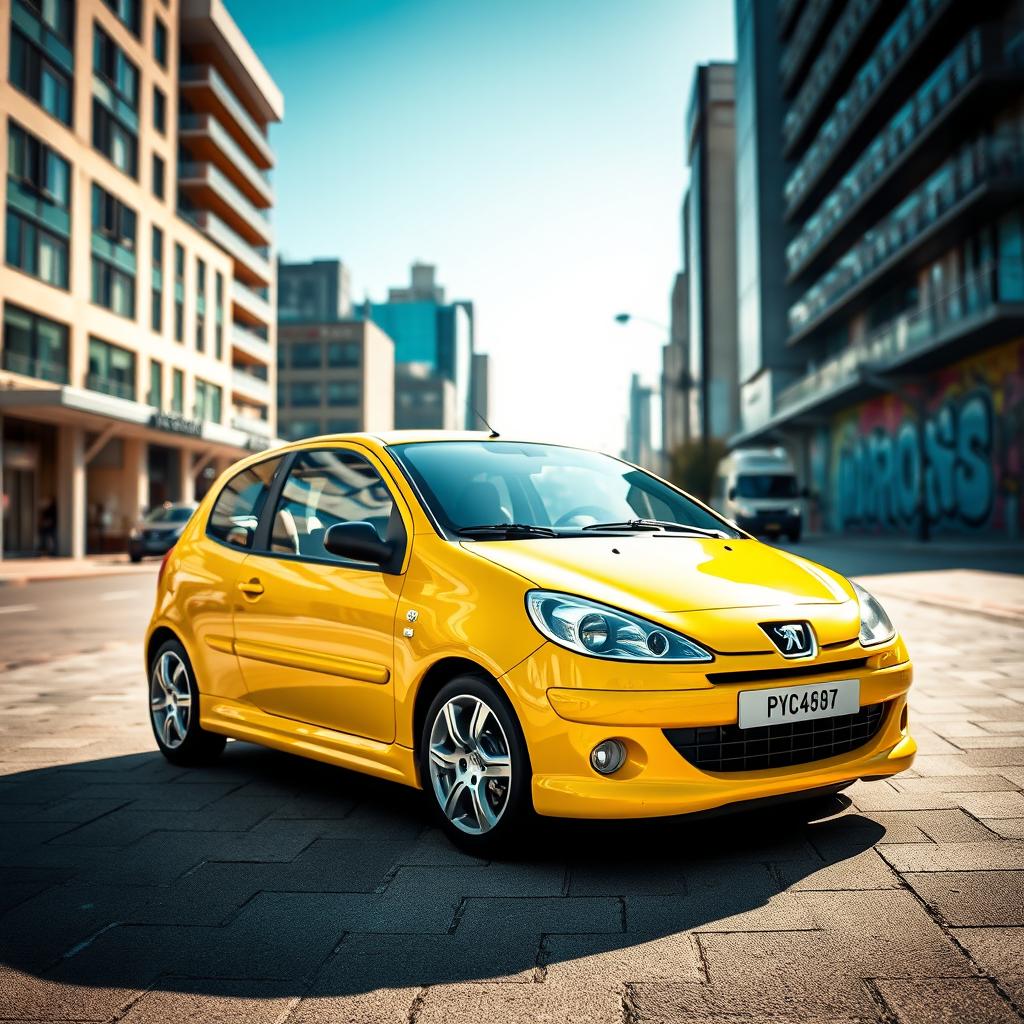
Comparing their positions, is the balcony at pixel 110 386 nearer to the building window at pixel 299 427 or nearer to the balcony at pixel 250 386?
the balcony at pixel 250 386

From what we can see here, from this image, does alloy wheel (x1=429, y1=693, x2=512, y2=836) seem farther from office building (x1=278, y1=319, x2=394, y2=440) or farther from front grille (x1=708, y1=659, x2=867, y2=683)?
office building (x1=278, y1=319, x2=394, y2=440)

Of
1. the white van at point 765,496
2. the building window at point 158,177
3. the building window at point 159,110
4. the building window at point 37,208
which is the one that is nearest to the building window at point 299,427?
the building window at point 159,110

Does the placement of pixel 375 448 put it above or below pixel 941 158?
below

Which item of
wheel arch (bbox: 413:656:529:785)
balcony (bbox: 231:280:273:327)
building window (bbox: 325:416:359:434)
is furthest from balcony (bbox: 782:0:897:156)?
building window (bbox: 325:416:359:434)

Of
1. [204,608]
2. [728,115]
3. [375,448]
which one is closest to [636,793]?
[375,448]

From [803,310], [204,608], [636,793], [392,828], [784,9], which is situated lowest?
[392,828]

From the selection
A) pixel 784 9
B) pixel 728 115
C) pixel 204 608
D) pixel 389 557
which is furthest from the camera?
pixel 728 115

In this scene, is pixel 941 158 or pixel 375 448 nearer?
pixel 375 448

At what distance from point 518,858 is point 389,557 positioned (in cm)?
120

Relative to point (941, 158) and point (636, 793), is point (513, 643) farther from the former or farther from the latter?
point (941, 158)

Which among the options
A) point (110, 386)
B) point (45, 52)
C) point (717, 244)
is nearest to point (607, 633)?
point (45, 52)

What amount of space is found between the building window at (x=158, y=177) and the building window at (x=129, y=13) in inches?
179

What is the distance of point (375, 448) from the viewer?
4926 millimetres

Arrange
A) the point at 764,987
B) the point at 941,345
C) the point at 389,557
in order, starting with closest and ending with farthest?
1. the point at 764,987
2. the point at 389,557
3. the point at 941,345
